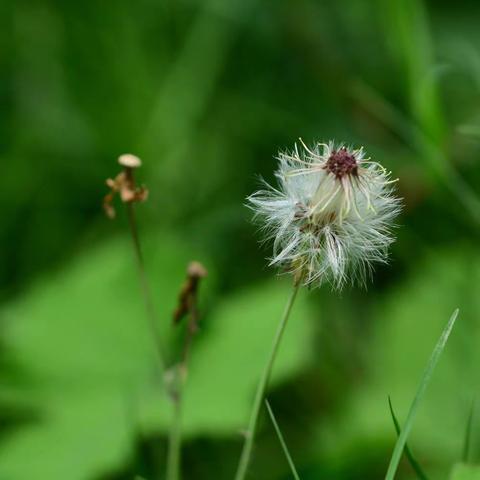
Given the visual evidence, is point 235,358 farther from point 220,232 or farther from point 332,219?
point 332,219

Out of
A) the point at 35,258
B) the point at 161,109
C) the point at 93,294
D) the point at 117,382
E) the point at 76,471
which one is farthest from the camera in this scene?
the point at 161,109

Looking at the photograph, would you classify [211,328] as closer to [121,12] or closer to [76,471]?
[76,471]

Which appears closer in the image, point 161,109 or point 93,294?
point 93,294

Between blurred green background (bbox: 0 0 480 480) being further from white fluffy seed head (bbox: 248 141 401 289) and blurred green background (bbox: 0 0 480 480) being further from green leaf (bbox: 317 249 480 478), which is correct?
white fluffy seed head (bbox: 248 141 401 289)

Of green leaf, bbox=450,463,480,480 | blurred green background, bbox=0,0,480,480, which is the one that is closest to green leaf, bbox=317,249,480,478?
blurred green background, bbox=0,0,480,480

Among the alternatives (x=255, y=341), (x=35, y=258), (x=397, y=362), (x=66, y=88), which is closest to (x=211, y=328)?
(x=255, y=341)

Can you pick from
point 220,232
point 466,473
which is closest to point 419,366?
point 220,232
